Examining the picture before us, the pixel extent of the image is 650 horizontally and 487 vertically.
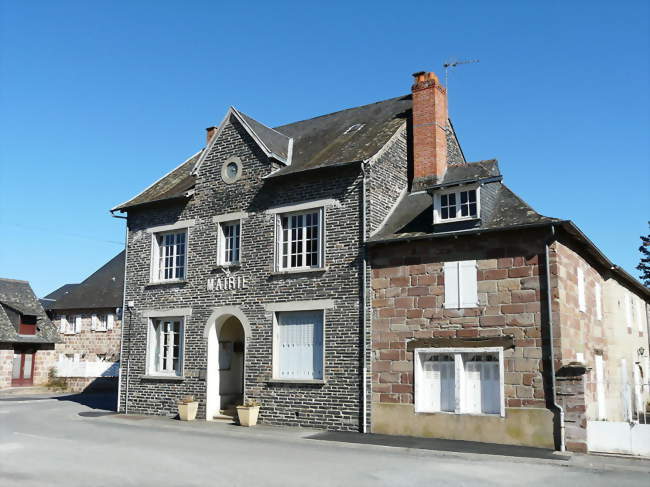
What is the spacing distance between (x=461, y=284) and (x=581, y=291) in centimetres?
357

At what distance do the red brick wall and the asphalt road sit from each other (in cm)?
224

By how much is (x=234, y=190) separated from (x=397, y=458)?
33.7 feet

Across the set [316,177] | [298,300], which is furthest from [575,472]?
[316,177]

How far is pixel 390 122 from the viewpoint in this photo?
20.2 metres

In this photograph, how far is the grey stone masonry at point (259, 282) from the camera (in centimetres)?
1720

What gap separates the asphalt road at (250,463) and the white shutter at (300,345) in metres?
1.70

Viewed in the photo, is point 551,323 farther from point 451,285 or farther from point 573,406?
point 451,285

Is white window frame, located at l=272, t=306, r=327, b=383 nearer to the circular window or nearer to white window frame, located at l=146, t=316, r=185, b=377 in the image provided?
white window frame, located at l=146, t=316, r=185, b=377

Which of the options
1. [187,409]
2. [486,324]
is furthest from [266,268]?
[486,324]

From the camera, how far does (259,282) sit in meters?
19.0

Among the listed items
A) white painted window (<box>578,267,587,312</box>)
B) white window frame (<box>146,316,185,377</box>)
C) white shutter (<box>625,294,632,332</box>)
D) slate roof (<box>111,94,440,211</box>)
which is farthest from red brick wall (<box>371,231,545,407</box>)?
white shutter (<box>625,294,632,332</box>)

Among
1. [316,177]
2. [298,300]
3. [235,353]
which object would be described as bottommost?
[235,353]

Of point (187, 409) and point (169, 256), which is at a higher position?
point (169, 256)

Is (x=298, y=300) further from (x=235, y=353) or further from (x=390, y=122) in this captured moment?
(x=390, y=122)
